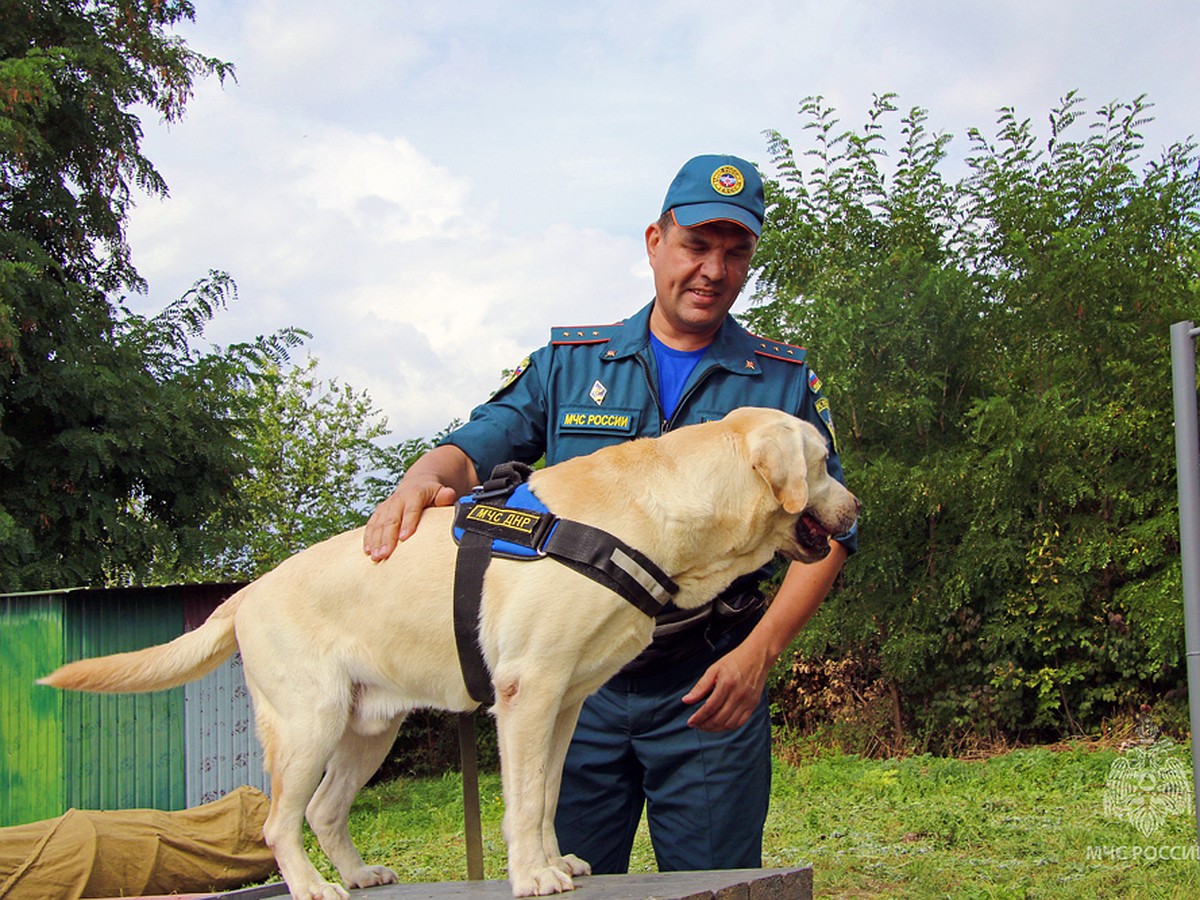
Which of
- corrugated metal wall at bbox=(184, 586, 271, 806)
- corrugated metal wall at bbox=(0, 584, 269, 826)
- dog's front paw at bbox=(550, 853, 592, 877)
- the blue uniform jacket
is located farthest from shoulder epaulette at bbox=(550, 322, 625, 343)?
corrugated metal wall at bbox=(184, 586, 271, 806)

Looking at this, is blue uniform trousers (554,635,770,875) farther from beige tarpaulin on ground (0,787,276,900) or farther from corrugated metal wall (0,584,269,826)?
corrugated metal wall (0,584,269,826)

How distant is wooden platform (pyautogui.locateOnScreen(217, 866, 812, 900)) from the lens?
2.71 metres

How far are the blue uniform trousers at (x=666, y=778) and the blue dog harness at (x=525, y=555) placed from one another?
687mm

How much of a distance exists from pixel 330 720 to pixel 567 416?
128cm

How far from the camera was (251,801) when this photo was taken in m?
9.59

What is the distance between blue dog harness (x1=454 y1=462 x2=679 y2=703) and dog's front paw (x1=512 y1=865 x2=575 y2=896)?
480mm

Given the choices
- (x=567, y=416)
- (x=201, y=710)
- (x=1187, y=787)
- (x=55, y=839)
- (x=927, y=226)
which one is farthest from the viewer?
(x=927, y=226)

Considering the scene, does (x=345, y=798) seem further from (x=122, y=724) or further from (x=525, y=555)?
(x=122, y=724)

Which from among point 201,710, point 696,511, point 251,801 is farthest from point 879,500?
point 696,511

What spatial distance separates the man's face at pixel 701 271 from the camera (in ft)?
11.4

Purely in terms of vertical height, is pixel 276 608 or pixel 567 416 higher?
pixel 567 416

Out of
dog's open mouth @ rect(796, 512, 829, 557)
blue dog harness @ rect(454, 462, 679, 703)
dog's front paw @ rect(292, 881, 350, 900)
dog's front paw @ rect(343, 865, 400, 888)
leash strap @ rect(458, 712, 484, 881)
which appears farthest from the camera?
leash strap @ rect(458, 712, 484, 881)

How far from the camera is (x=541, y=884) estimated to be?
8.97 ft

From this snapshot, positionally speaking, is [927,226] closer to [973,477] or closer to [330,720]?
[973,477]
